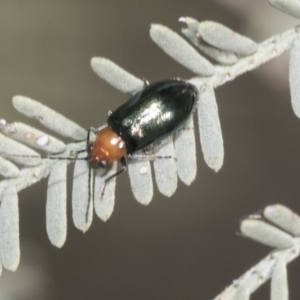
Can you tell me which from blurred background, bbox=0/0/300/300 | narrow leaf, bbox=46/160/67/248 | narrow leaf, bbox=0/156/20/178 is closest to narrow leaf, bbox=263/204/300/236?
narrow leaf, bbox=46/160/67/248

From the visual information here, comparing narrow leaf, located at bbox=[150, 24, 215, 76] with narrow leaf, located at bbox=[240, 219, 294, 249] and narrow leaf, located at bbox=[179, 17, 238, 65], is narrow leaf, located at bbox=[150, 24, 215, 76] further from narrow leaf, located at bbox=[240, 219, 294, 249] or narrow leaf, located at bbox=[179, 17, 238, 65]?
narrow leaf, located at bbox=[240, 219, 294, 249]

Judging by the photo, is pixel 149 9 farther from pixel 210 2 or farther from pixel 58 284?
pixel 58 284

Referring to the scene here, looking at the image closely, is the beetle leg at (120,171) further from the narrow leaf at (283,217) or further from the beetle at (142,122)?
the narrow leaf at (283,217)

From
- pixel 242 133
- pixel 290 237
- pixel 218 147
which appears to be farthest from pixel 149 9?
pixel 290 237

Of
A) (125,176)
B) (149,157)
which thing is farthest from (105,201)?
(125,176)

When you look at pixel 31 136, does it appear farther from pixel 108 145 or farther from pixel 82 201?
pixel 108 145
